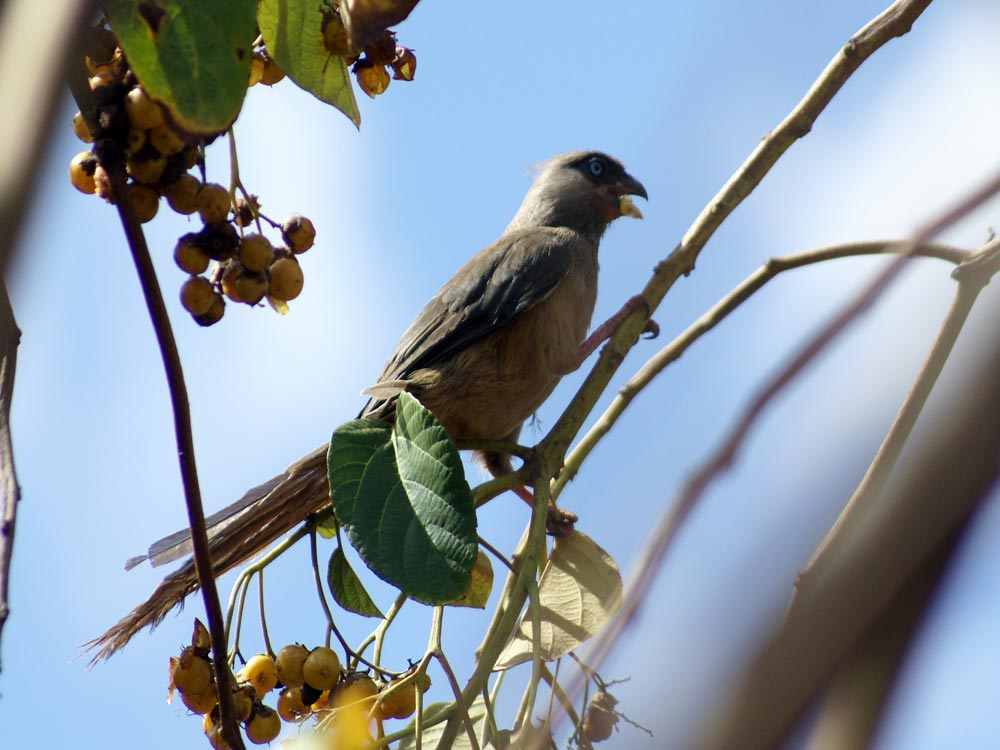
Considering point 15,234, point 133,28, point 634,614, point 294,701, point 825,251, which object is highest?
point 825,251

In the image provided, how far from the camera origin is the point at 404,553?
7.73 ft

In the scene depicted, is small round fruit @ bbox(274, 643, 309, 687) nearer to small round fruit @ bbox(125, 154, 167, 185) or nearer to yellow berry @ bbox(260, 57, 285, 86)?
small round fruit @ bbox(125, 154, 167, 185)

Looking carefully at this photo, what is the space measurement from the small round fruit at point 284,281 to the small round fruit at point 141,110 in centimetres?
52

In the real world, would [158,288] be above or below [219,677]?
above

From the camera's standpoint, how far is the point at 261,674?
252 centimetres

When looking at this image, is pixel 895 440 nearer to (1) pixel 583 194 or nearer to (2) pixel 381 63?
(2) pixel 381 63

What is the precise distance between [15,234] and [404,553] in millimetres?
1805

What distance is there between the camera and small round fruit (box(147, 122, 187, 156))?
1.83 meters

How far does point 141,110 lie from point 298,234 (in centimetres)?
61

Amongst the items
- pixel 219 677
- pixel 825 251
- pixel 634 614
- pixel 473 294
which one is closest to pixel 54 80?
pixel 634 614

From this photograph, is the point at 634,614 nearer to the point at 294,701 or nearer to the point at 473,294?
the point at 294,701

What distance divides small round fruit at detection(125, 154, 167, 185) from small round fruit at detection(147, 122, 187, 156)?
2 cm

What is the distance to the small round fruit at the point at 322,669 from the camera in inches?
95.4

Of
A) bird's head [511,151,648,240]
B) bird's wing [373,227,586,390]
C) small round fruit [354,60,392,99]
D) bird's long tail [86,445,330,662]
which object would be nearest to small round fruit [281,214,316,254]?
small round fruit [354,60,392,99]
